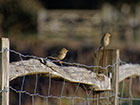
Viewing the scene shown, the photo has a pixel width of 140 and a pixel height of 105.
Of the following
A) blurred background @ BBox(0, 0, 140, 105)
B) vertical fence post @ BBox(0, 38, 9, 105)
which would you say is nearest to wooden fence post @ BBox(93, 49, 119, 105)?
vertical fence post @ BBox(0, 38, 9, 105)

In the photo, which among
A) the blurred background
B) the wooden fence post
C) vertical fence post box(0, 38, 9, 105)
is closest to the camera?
vertical fence post box(0, 38, 9, 105)

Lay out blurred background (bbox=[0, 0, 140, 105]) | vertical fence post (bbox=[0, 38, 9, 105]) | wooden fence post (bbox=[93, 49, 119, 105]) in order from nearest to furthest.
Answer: vertical fence post (bbox=[0, 38, 9, 105]), wooden fence post (bbox=[93, 49, 119, 105]), blurred background (bbox=[0, 0, 140, 105])

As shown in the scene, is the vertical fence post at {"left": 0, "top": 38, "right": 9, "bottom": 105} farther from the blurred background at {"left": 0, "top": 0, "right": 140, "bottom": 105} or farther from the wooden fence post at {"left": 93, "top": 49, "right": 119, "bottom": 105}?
the blurred background at {"left": 0, "top": 0, "right": 140, "bottom": 105}

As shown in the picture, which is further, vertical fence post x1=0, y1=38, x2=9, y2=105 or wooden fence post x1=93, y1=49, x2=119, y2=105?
wooden fence post x1=93, y1=49, x2=119, y2=105

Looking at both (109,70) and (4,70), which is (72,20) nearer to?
(109,70)

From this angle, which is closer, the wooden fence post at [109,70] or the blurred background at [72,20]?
the wooden fence post at [109,70]

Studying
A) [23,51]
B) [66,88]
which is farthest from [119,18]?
[66,88]

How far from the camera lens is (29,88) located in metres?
8.27

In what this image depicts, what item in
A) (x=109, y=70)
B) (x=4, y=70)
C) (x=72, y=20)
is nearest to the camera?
(x=4, y=70)

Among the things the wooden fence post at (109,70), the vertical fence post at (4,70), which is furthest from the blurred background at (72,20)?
the vertical fence post at (4,70)

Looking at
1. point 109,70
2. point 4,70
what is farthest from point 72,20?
point 4,70

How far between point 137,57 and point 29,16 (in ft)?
35.8

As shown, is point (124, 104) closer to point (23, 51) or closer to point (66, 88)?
point (66, 88)

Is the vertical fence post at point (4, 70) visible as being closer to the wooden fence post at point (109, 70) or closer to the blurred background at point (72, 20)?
the wooden fence post at point (109, 70)
